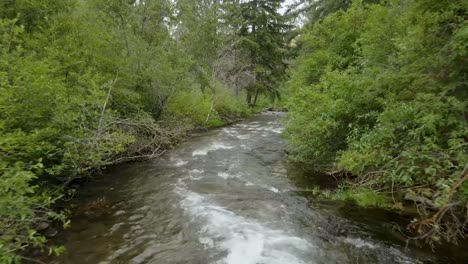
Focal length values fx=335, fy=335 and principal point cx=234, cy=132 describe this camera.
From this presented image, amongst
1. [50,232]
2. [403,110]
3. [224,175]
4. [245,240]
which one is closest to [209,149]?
[224,175]

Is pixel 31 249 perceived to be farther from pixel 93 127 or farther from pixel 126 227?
pixel 93 127

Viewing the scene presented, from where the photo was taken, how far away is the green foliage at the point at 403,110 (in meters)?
6.12

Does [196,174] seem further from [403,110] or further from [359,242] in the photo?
[403,110]

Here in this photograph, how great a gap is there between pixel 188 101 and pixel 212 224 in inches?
479

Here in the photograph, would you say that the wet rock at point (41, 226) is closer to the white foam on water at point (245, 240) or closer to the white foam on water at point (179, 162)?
the white foam on water at point (245, 240)

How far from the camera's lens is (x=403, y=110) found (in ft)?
23.7

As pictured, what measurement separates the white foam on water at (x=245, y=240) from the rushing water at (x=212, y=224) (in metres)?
0.02

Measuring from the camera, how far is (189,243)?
258 inches

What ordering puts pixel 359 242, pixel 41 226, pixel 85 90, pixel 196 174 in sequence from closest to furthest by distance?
1. pixel 359 242
2. pixel 41 226
3. pixel 85 90
4. pixel 196 174

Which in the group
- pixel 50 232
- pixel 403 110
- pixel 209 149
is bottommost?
pixel 50 232

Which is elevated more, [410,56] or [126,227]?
[410,56]

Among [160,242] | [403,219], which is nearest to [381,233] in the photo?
[403,219]

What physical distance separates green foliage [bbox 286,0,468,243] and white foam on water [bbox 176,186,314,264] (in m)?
2.26

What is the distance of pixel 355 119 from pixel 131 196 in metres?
6.94
